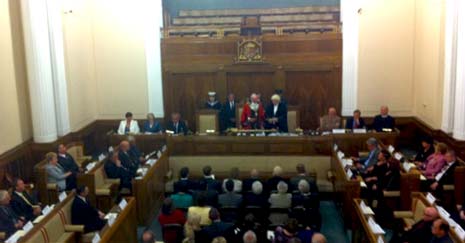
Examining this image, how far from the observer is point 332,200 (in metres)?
10.2

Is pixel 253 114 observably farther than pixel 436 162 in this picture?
Yes

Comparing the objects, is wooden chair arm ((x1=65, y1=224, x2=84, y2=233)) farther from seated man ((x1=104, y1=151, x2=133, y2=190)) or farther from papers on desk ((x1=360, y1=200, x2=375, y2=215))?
papers on desk ((x1=360, y1=200, x2=375, y2=215))

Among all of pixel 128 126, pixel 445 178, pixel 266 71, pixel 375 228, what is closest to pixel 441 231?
pixel 375 228

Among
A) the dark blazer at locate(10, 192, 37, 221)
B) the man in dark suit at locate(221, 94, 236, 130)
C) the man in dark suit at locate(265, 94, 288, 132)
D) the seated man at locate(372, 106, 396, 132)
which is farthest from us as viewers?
the man in dark suit at locate(221, 94, 236, 130)

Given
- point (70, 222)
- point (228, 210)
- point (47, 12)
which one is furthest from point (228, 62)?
point (70, 222)

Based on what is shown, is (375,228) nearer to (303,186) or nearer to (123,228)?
(303,186)

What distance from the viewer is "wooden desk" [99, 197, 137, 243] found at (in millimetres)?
6680

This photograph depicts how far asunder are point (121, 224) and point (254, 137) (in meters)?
4.13

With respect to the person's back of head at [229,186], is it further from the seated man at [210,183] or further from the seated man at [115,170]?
the seated man at [115,170]

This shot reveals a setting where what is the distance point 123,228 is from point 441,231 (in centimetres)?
413

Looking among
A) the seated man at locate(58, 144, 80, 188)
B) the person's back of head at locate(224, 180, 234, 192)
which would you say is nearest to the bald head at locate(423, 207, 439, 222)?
the person's back of head at locate(224, 180, 234, 192)

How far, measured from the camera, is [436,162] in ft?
30.4

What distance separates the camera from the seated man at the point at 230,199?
26.6 ft

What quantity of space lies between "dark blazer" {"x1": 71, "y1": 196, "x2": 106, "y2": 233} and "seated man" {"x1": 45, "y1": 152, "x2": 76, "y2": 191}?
1.72 meters
